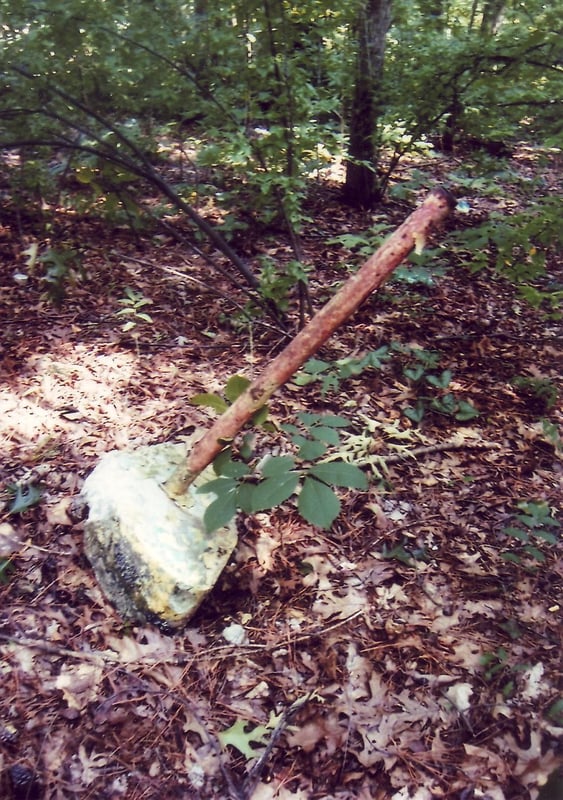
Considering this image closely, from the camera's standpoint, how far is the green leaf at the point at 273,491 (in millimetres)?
2004

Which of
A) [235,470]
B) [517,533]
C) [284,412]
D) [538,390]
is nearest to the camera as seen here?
[235,470]

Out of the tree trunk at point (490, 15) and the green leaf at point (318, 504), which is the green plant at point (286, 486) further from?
the tree trunk at point (490, 15)

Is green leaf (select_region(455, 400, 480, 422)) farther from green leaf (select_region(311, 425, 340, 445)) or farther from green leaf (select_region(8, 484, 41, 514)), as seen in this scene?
green leaf (select_region(8, 484, 41, 514))

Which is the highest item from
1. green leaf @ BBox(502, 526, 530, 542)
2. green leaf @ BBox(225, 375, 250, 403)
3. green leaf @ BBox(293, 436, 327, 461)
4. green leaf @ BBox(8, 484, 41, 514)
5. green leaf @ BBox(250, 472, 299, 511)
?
green leaf @ BBox(225, 375, 250, 403)

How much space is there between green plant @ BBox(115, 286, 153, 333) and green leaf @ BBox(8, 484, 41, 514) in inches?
61.4

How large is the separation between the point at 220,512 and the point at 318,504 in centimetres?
40

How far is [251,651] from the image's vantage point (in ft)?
7.79

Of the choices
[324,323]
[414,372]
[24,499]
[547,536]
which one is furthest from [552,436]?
[24,499]

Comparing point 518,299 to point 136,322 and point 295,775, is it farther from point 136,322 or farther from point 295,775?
point 295,775

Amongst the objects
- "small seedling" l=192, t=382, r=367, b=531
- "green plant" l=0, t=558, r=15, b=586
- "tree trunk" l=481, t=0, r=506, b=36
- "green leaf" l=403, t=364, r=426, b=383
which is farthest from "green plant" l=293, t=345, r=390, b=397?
"tree trunk" l=481, t=0, r=506, b=36

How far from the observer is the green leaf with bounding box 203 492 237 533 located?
210cm

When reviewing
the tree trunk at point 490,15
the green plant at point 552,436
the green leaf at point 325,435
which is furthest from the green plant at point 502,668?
the tree trunk at point 490,15

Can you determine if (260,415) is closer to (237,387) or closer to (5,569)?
(237,387)

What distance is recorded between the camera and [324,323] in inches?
→ 81.1
